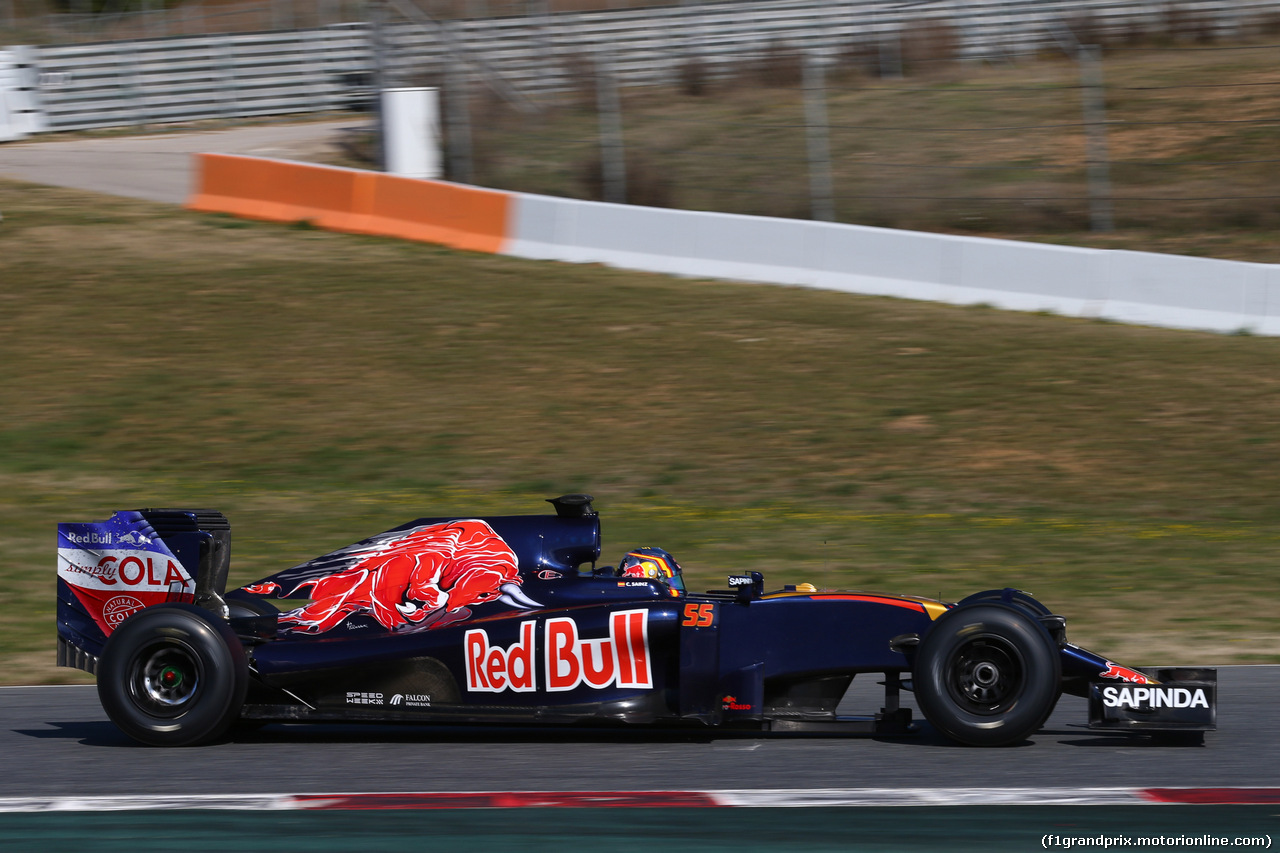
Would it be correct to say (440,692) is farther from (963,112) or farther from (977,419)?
(963,112)

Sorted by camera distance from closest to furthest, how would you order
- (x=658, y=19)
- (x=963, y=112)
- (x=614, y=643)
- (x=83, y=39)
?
(x=614, y=643) < (x=963, y=112) < (x=658, y=19) < (x=83, y=39)

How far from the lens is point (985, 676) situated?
16.4 ft

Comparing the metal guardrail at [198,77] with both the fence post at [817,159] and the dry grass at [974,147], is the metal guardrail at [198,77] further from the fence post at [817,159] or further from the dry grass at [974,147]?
the fence post at [817,159]

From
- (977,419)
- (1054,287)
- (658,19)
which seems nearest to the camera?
(977,419)

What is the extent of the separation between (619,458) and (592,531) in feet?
18.4

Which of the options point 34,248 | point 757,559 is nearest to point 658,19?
point 34,248

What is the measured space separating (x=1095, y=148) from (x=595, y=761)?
461 inches

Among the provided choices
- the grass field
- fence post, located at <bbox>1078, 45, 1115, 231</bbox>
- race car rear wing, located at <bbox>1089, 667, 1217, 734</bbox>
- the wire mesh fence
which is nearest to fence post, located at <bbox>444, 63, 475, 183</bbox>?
the wire mesh fence

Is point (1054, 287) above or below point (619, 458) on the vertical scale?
above

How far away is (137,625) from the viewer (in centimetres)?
527

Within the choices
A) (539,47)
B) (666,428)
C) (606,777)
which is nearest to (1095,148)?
(666,428)

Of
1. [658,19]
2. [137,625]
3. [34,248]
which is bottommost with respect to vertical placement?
[137,625]

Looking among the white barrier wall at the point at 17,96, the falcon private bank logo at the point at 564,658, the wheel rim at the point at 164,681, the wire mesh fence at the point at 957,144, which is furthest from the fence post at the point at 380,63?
the falcon private bank logo at the point at 564,658

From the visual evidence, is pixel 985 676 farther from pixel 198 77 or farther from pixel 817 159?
pixel 198 77
